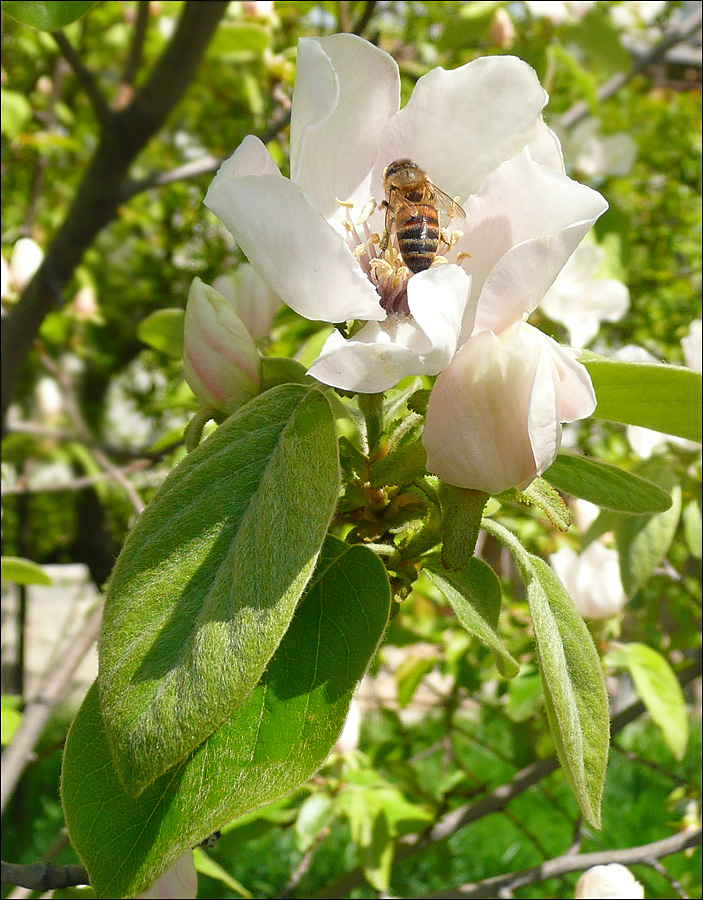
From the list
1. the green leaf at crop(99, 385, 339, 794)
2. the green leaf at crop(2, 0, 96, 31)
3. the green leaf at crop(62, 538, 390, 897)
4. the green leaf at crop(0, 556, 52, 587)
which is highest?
the green leaf at crop(2, 0, 96, 31)

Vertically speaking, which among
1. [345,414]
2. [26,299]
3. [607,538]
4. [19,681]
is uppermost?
[345,414]

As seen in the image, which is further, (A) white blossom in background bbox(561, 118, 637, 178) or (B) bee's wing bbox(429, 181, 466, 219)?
(A) white blossom in background bbox(561, 118, 637, 178)

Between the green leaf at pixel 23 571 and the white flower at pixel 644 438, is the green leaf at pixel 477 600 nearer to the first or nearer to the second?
the white flower at pixel 644 438

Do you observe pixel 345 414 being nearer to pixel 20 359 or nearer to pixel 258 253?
A: pixel 258 253

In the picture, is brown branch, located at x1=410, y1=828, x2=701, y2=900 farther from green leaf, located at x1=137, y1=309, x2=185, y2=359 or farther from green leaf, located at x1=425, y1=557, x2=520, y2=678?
green leaf, located at x1=137, y1=309, x2=185, y2=359

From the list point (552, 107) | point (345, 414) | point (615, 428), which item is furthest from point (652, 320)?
point (345, 414)

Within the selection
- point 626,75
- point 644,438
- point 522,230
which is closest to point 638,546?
point 644,438

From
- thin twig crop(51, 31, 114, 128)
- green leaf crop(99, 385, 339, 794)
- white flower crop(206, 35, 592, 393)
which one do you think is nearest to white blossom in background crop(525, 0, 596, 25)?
thin twig crop(51, 31, 114, 128)

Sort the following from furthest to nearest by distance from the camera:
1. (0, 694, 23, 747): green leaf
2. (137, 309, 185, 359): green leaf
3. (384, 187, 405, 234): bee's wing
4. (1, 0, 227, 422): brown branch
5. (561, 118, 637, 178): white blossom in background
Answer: (561, 118, 637, 178): white blossom in background, (1, 0, 227, 422): brown branch, (0, 694, 23, 747): green leaf, (137, 309, 185, 359): green leaf, (384, 187, 405, 234): bee's wing
